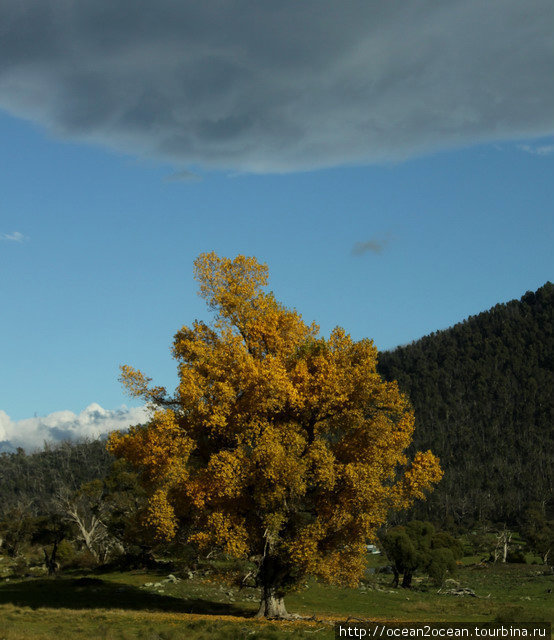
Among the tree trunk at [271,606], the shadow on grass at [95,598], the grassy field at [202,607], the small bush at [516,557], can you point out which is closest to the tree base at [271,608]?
the tree trunk at [271,606]

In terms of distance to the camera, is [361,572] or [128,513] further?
[128,513]

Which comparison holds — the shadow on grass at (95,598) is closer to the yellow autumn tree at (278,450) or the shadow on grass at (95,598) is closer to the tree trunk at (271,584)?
the tree trunk at (271,584)

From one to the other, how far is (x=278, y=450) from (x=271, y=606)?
362 inches

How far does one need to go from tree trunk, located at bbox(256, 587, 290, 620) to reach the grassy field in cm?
90

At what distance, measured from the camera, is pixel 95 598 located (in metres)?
45.7

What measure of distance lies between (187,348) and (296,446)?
7.95 meters

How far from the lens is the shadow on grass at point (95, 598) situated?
40000mm

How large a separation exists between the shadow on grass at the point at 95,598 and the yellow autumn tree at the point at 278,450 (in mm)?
6809

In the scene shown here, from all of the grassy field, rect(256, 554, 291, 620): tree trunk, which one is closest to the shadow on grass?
the grassy field

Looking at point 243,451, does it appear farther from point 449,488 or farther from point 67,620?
point 449,488

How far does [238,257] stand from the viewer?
3494cm

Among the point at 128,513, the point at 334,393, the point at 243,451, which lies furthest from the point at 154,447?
the point at 128,513

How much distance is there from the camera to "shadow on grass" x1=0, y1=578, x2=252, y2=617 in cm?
4000

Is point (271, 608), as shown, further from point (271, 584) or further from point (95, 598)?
point (95, 598)
